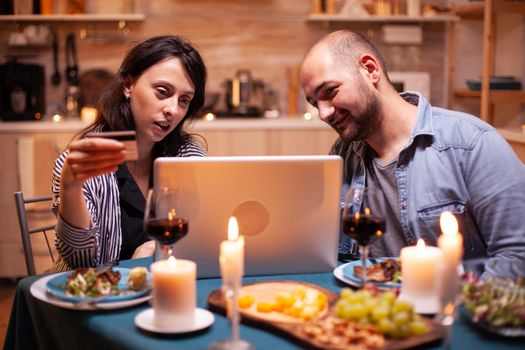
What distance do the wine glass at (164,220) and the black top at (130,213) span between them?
71 centimetres

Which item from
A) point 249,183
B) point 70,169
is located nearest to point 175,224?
point 249,183

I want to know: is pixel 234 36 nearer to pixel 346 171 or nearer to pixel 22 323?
pixel 346 171

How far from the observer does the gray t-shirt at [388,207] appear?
1879 mm

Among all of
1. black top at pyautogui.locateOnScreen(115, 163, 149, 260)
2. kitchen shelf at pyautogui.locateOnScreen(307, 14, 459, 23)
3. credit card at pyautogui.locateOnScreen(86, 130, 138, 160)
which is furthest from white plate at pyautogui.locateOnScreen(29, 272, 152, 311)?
kitchen shelf at pyautogui.locateOnScreen(307, 14, 459, 23)

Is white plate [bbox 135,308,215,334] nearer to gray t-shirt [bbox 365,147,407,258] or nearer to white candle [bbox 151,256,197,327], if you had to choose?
white candle [bbox 151,256,197,327]

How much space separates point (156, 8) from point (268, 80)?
84 cm

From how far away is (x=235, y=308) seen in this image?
1118 mm

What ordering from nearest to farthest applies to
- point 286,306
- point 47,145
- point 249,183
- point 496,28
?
point 286,306, point 249,183, point 47,145, point 496,28

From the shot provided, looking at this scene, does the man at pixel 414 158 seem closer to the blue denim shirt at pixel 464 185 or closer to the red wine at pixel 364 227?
the blue denim shirt at pixel 464 185

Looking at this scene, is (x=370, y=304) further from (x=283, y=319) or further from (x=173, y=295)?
(x=173, y=295)

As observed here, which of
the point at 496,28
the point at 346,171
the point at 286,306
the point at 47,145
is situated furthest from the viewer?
the point at 496,28

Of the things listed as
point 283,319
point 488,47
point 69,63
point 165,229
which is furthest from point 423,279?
point 69,63

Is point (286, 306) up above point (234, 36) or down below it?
below

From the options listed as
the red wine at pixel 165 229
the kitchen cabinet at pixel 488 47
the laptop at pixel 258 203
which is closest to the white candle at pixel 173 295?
the red wine at pixel 165 229
